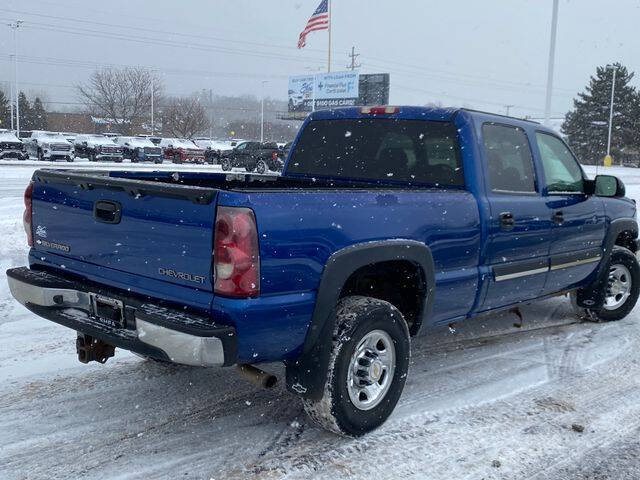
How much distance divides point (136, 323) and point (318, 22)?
43283mm

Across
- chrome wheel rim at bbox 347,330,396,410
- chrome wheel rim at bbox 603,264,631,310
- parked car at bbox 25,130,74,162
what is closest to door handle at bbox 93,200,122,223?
chrome wheel rim at bbox 347,330,396,410

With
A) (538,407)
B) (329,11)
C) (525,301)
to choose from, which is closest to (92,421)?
(538,407)

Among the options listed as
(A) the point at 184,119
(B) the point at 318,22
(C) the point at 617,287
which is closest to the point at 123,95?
(A) the point at 184,119

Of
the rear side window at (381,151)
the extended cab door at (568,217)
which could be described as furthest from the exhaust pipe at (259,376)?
the extended cab door at (568,217)

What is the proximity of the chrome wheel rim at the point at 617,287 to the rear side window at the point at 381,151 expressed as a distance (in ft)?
8.61

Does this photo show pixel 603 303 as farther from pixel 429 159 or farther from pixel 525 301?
pixel 429 159

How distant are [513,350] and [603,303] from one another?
1.35 metres

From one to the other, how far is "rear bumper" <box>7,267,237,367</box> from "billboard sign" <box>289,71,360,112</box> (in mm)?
56843

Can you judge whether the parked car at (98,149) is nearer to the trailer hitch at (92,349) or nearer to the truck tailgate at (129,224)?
the truck tailgate at (129,224)

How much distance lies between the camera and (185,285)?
320 centimetres

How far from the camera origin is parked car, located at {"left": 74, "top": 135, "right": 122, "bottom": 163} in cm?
3500

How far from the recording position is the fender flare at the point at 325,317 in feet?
11.1

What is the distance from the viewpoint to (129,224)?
3398 mm

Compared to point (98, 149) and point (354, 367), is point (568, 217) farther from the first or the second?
point (98, 149)
